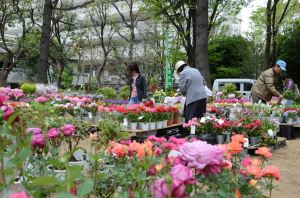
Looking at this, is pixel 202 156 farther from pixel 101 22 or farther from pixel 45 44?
pixel 101 22

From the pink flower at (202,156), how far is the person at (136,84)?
6.64m

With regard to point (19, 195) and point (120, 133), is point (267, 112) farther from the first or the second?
point (19, 195)

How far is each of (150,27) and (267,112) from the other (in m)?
20.8

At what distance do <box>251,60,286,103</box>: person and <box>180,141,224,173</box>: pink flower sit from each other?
7.34 metres

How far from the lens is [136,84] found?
25.8 feet

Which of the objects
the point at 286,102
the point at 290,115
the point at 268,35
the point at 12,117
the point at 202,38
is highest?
the point at 268,35

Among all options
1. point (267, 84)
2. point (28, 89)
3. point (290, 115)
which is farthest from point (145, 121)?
point (28, 89)

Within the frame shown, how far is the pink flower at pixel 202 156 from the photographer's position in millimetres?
1096

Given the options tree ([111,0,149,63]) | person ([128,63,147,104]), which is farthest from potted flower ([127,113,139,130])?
tree ([111,0,149,63])

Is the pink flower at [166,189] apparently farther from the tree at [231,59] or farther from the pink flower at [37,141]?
the tree at [231,59]

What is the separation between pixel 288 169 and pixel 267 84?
123 inches

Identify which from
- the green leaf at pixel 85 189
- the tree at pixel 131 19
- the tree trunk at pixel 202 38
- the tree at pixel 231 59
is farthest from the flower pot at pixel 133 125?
the tree at pixel 231 59

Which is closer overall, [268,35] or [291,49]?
[268,35]

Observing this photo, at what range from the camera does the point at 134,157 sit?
6.60 feet
